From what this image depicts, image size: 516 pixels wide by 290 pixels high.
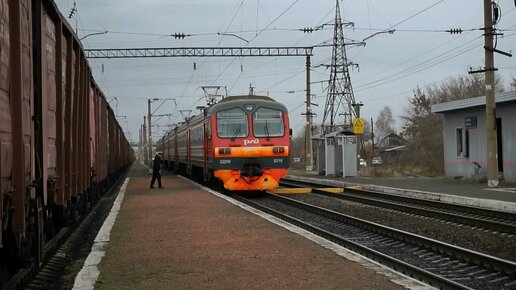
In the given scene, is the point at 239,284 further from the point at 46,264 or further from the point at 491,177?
the point at 491,177

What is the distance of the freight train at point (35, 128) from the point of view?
16.4ft

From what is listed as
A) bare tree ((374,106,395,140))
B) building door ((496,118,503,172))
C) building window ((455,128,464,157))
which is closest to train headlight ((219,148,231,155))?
building door ((496,118,503,172))

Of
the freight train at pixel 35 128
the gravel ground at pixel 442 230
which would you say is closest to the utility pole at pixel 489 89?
the gravel ground at pixel 442 230

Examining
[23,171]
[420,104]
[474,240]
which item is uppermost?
[420,104]

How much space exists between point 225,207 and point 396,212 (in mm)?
4651

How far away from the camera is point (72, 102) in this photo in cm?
925

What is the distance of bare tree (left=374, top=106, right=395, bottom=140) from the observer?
122 metres

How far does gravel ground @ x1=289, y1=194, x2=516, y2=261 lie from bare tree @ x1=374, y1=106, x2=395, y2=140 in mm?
105534

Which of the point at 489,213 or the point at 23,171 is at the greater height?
the point at 23,171

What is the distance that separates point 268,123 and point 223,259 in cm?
1225

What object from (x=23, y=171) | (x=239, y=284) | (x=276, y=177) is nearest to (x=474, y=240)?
(x=239, y=284)

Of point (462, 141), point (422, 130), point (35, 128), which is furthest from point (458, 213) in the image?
point (422, 130)

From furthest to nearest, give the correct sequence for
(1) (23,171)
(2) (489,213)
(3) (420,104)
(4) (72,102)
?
(3) (420,104) → (2) (489,213) → (4) (72,102) → (1) (23,171)

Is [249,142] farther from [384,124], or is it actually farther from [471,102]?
[384,124]
